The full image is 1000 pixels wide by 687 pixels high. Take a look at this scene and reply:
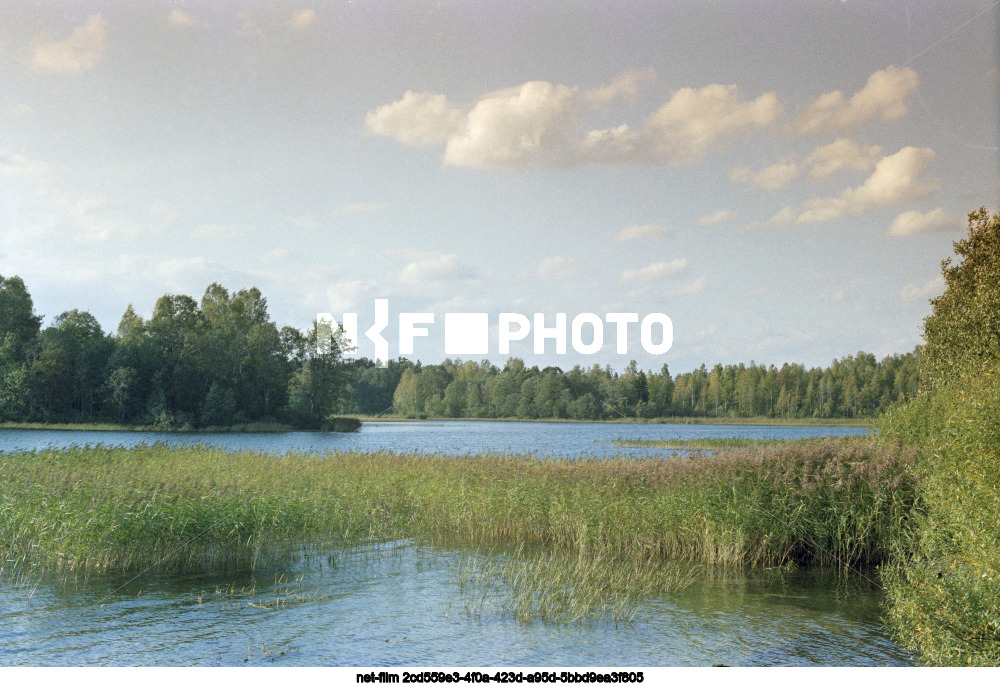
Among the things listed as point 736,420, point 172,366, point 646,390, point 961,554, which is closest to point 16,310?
point 172,366

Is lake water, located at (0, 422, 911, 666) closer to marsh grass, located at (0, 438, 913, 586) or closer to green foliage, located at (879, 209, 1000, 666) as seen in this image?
marsh grass, located at (0, 438, 913, 586)

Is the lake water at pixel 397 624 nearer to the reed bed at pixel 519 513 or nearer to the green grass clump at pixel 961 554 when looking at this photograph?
the reed bed at pixel 519 513

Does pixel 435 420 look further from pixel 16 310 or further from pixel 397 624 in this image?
pixel 397 624

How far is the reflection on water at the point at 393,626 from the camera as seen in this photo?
6.29 meters

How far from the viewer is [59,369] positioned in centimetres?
3131

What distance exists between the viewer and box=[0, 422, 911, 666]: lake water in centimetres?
629

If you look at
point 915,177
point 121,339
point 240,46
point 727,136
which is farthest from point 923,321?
point 121,339

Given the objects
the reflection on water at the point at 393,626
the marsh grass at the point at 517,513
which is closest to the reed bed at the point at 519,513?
the marsh grass at the point at 517,513

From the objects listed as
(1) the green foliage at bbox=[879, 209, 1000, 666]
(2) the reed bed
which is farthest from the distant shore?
(2) the reed bed

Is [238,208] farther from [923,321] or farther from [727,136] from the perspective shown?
[923,321]

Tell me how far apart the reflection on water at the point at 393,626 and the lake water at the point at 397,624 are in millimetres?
17

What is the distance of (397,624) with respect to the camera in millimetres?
7242

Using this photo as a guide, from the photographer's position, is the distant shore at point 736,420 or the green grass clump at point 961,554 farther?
the distant shore at point 736,420

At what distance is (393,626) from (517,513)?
5.00m
